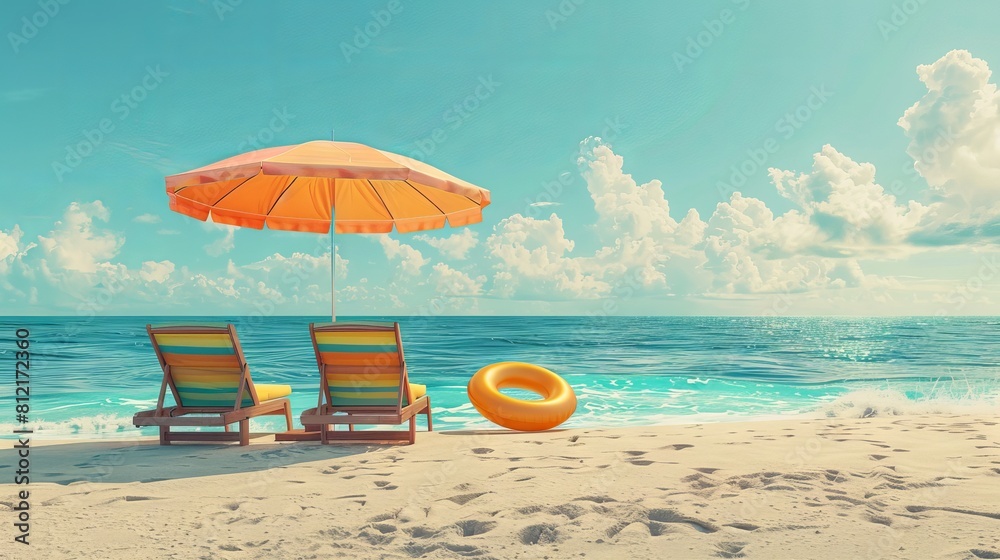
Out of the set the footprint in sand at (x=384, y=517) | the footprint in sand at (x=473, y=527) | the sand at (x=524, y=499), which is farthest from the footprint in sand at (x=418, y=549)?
the footprint in sand at (x=384, y=517)

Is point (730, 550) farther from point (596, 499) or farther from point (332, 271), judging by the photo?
point (332, 271)

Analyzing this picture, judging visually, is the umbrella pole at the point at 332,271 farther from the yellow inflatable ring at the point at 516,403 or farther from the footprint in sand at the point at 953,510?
the footprint in sand at the point at 953,510

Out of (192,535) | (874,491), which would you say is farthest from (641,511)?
(192,535)

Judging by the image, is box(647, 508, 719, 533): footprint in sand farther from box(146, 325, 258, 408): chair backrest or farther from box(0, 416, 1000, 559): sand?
box(146, 325, 258, 408): chair backrest

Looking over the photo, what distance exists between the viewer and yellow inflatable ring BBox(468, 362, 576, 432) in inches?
230

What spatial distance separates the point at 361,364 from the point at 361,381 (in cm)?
14

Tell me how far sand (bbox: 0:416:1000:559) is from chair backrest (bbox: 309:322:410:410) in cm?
37

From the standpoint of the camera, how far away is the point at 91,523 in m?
2.89

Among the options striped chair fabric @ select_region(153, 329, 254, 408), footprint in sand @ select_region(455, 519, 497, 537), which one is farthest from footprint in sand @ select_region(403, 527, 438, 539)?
striped chair fabric @ select_region(153, 329, 254, 408)

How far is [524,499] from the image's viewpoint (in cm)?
315

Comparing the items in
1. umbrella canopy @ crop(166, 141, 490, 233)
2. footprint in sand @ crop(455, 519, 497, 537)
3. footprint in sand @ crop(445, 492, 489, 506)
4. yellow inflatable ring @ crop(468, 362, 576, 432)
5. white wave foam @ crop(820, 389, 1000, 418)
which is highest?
umbrella canopy @ crop(166, 141, 490, 233)

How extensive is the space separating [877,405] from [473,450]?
734 centimetres

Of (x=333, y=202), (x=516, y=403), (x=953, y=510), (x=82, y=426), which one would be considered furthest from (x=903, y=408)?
(x=82, y=426)

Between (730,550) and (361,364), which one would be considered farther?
(361,364)
